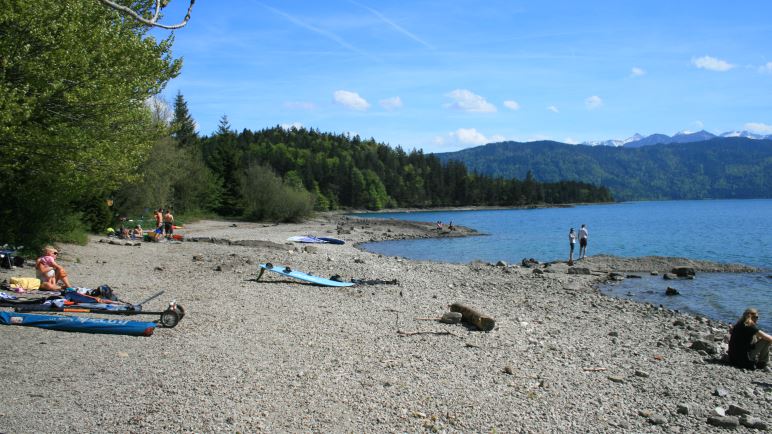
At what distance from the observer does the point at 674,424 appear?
8.05 metres

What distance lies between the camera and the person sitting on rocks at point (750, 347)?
11.8 m

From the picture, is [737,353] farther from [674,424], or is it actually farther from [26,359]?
[26,359]

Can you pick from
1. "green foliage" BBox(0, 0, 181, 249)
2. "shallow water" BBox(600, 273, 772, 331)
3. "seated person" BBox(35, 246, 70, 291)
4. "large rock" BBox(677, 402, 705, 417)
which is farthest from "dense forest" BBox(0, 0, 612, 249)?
"shallow water" BBox(600, 273, 772, 331)

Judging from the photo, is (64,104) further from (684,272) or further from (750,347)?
(684,272)

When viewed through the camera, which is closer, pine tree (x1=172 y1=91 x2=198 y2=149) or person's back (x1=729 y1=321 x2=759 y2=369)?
person's back (x1=729 y1=321 x2=759 y2=369)

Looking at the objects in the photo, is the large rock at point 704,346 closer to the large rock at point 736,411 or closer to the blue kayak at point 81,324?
the large rock at point 736,411

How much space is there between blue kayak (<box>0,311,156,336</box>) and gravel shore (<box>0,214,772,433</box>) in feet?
0.64

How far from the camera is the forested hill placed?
13925 centimetres

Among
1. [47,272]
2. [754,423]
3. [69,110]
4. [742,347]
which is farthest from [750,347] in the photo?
[69,110]

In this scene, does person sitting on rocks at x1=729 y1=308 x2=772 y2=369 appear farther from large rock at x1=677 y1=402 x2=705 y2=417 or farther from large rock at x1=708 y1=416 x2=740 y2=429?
large rock at x1=708 y1=416 x2=740 y2=429

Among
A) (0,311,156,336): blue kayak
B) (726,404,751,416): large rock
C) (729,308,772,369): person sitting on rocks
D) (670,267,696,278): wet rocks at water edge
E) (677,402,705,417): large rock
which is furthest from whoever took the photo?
(670,267,696,278): wet rocks at water edge

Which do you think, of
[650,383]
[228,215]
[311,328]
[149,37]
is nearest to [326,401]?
[311,328]

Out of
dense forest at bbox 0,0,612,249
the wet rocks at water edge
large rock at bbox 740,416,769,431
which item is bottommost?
the wet rocks at water edge

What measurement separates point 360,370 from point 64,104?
10.4m
